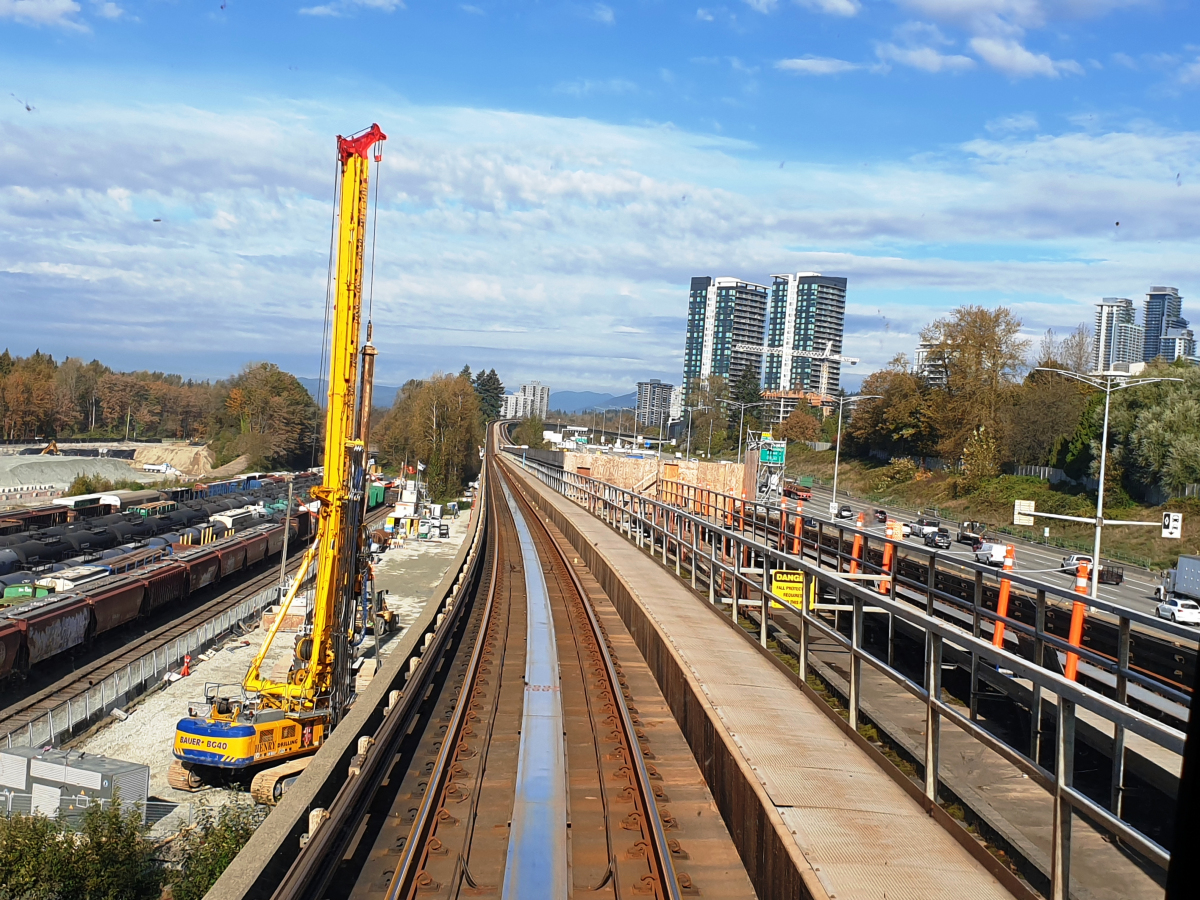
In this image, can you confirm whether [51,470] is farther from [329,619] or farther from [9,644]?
[329,619]

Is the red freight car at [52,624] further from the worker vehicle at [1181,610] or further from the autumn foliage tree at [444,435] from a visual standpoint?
the autumn foliage tree at [444,435]

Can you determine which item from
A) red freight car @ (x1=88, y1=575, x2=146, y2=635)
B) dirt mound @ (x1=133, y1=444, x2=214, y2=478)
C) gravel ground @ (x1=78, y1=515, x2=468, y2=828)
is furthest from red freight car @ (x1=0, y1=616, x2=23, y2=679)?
dirt mound @ (x1=133, y1=444, x2=214, y2=478)

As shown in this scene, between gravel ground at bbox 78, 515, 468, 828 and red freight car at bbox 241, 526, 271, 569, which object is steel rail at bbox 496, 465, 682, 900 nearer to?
gravel ground at bbox 78, 515, 468, 828

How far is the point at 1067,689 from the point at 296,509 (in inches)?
2611

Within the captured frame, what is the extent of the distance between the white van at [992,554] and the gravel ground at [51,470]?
283 feet

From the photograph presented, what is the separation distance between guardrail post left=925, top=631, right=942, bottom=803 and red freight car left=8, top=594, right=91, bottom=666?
26.0 meters

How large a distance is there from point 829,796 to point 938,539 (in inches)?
1271

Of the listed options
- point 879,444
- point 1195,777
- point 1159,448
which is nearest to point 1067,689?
point 1195,777

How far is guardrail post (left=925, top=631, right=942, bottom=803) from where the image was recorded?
5.79m

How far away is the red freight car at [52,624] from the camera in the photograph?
2598 centimetres

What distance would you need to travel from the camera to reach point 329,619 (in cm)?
1998

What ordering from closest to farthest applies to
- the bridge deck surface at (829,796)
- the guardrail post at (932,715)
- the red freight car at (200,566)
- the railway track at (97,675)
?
the bridge deck surface at (829,796)
the guardrail post at (932,715)
the railway track at (97,675)
the red freight car at (200,566)

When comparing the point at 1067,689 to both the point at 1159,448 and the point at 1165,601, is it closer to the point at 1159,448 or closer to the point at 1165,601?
the point at 1165,601

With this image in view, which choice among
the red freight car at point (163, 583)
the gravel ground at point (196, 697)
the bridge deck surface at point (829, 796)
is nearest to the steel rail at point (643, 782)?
the bridge deck surface at point (829, 796)
